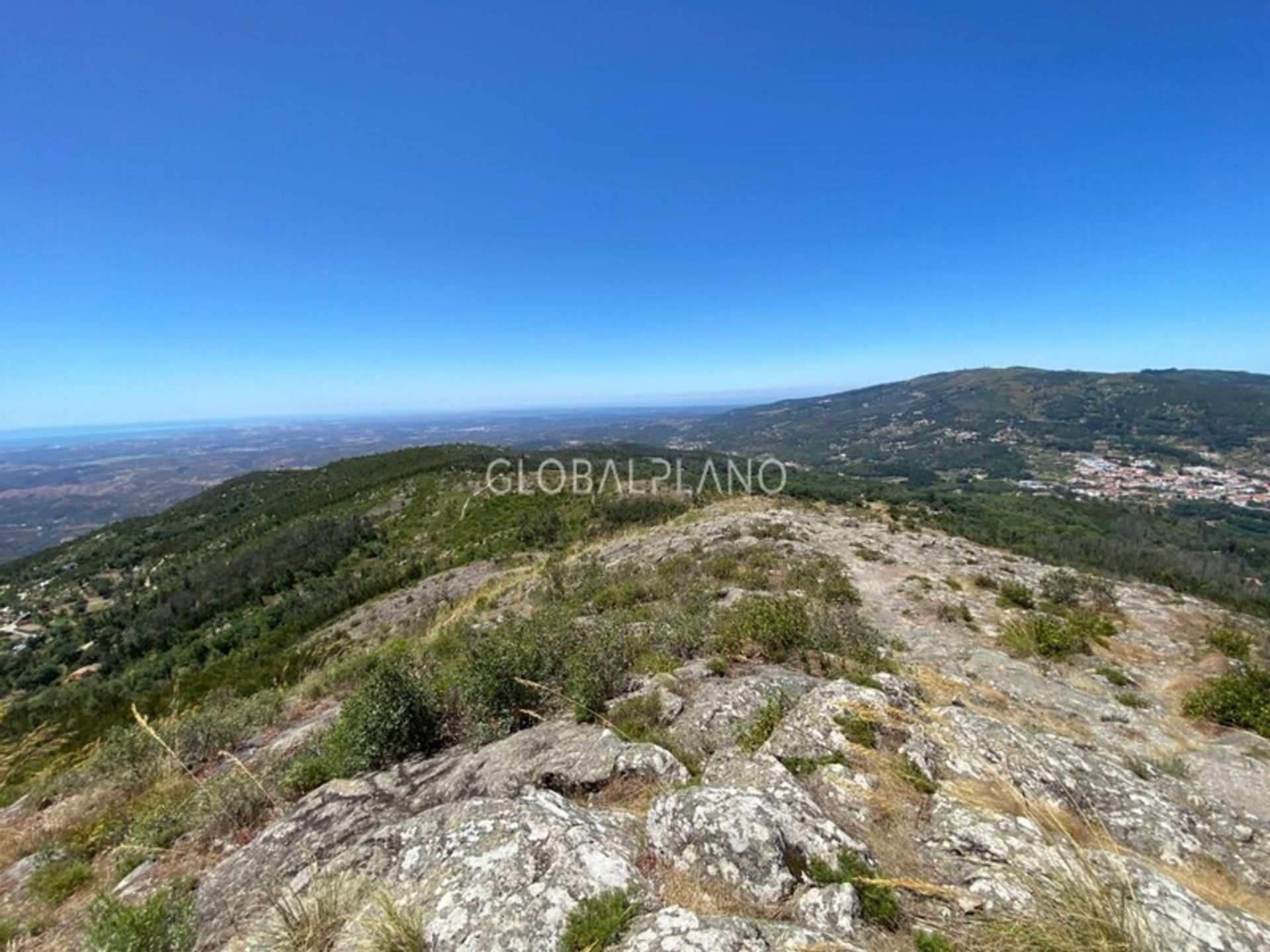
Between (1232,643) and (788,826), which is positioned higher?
(788,826)

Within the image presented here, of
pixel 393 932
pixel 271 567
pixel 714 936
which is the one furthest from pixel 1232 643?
pixel 271 567

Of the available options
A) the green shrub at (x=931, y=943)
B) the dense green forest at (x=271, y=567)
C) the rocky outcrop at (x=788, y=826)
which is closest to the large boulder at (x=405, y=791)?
the rocky outcrop at (x=788, y=826)

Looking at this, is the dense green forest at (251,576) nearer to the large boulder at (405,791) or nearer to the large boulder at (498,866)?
the large boulder at (405,791)

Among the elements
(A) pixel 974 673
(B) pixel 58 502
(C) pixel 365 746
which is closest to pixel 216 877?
(C) pixel 365 746

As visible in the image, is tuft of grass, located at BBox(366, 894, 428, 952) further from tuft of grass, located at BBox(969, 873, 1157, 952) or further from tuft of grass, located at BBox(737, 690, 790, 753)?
tuft of grass, located at BBox(737, 690, 790, 753)

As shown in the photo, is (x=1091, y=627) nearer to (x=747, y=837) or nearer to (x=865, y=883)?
(x=865, y=883)

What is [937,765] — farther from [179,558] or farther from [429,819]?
[179,558]
